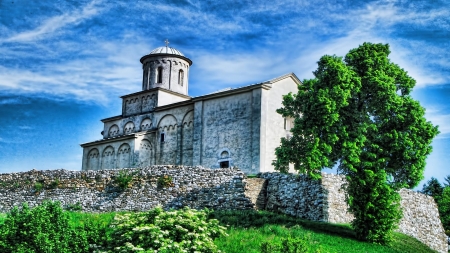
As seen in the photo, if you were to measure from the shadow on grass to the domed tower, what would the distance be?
17.9m

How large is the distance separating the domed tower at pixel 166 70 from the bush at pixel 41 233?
2287 cm

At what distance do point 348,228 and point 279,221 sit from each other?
2750 millimetres

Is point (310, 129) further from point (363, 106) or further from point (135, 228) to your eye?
point (135, 228)

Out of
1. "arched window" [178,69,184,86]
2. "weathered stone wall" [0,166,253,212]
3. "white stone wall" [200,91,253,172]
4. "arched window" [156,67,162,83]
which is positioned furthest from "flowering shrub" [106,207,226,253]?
"arched window" [178,69,184,86]

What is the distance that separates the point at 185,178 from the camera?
63.6ft

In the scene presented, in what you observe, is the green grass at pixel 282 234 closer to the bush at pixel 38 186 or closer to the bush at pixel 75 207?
the bush at pixel 75 207

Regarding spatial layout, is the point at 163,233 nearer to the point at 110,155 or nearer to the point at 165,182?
the point at 165,182

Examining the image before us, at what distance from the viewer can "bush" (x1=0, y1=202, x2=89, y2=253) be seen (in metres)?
10.9

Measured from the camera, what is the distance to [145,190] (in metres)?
19.6

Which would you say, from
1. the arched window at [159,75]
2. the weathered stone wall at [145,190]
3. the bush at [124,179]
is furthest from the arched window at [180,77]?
the bush at [124,179]

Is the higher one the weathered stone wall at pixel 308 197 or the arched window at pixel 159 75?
the arched window at pixel 159 75

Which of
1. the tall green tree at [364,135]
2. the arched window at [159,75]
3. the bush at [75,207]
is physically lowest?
the bush at [75,207]

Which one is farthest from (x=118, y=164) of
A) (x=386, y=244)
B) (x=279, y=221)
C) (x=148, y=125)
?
(x=386, y=244)

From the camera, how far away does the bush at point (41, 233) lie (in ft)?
35.8
